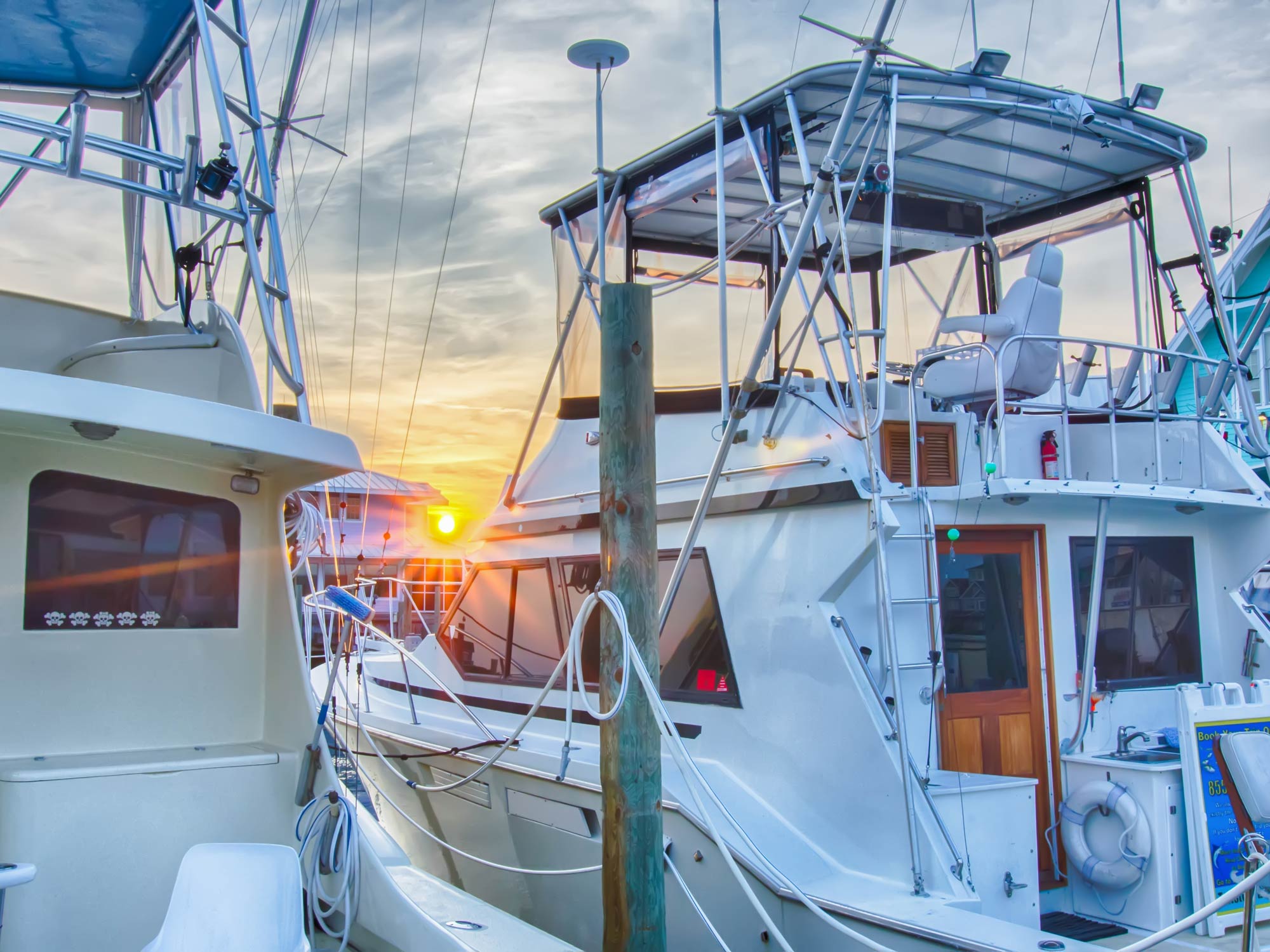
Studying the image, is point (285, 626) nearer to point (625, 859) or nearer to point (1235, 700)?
point (625, 859)

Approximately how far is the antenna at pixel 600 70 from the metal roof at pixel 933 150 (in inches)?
7.9

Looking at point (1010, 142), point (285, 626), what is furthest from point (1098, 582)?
→ point (285, 626)

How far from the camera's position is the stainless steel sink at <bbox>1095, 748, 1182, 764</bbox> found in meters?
5.12

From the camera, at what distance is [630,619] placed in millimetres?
4383

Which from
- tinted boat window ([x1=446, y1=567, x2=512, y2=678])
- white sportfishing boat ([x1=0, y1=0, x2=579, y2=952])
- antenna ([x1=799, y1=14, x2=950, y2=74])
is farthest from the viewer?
tinted boat window ([x1=446, y1=567, x2=512, y2=678])

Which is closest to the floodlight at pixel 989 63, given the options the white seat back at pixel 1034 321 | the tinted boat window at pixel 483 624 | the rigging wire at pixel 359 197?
the white seat back at pixel 1034 321

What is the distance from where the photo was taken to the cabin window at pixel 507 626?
7.34 m

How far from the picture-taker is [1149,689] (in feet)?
19.1

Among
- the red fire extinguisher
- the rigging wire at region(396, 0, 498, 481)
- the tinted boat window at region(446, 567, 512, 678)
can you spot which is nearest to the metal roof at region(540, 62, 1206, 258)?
the rigging wire at region(396, 0, 498, 481)

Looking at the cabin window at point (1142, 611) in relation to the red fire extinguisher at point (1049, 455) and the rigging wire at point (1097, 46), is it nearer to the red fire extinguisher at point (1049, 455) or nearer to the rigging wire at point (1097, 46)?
the red fire extinguisher at point (1049, 455)

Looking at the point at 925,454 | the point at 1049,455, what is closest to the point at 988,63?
the point at 925,454

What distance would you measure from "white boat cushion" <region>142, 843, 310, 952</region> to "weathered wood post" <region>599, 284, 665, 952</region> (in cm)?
135

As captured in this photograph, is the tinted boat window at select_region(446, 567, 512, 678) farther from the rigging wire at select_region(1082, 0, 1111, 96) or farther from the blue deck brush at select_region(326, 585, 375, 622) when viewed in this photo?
the rigging wire at select_region(1082, 0, 1111, 96)

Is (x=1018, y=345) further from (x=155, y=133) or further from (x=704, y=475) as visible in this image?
(x=155, y=133)
